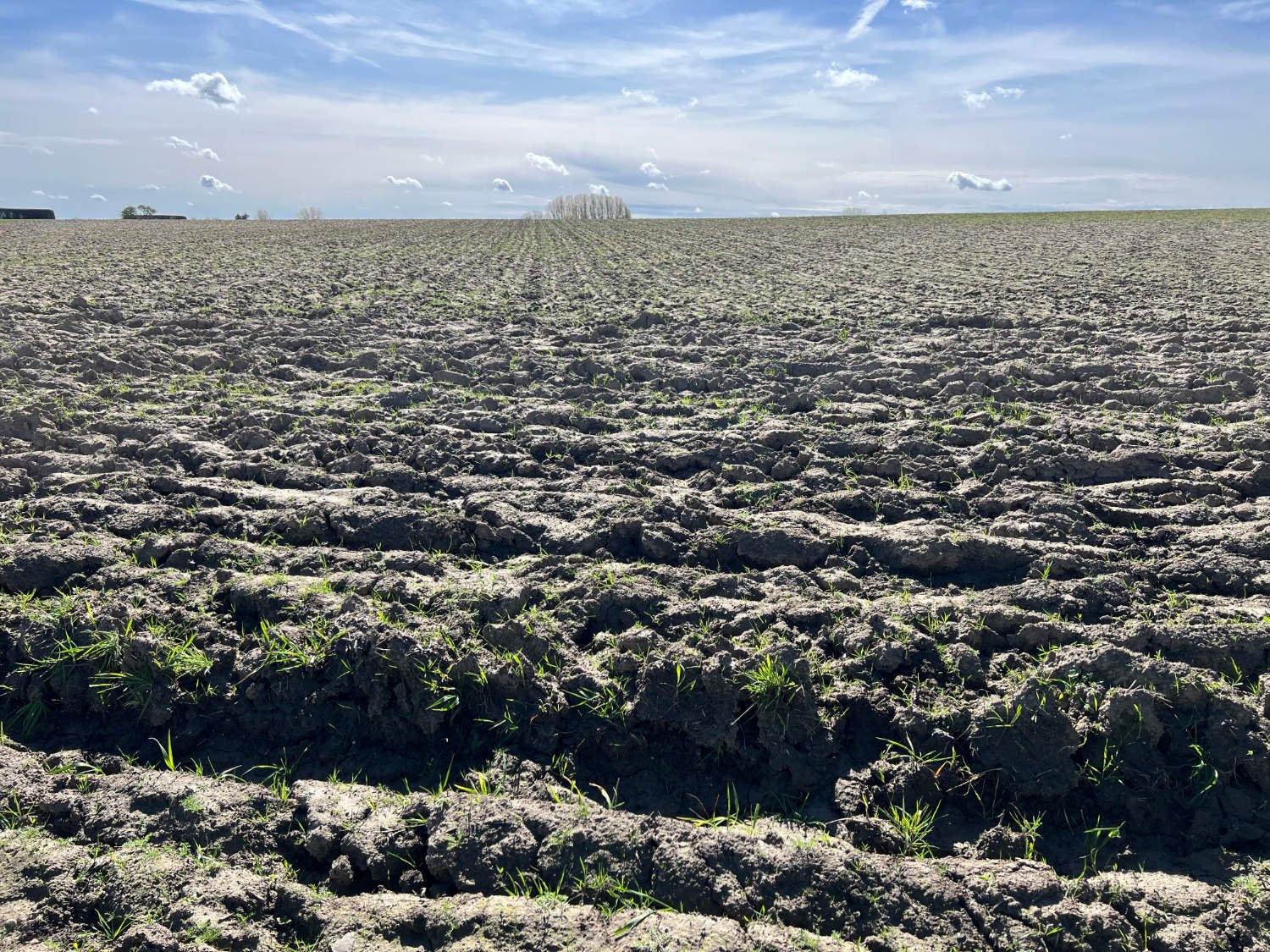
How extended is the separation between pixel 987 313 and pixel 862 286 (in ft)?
11.9

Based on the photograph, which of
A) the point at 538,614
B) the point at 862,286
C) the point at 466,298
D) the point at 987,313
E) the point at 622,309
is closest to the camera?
the point at 538,614

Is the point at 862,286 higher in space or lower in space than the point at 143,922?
higher

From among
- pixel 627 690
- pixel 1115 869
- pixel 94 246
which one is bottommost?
pixel 1115 869

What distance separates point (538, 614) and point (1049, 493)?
11.8 ft

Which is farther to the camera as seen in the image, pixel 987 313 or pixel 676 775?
pixel 987 313

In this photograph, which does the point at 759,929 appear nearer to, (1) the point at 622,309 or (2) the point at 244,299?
(1) the point at 622,309

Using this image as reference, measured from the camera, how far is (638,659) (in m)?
3.84

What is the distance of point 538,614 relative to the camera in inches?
165

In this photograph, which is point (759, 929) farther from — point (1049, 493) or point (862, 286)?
point (862, 286)

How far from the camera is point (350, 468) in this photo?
600 cm

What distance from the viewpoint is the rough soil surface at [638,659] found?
A: 2764 mm

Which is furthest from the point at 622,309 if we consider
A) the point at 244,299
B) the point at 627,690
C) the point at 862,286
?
the point at 627,690

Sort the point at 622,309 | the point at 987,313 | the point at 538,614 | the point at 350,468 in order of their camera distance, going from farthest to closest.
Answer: the point at 622,309, the point at 987,313, the point at 350,468, the point at 538,614

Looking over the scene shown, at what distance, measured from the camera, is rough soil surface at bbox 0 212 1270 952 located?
9.07 ft
